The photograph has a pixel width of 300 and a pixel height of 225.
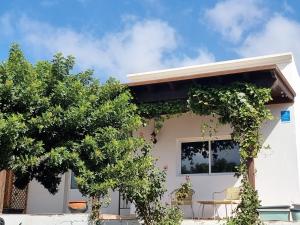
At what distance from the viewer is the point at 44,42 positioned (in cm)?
1578

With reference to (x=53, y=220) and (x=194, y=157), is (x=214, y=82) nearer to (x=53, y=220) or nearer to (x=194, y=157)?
(x=194, y=157)

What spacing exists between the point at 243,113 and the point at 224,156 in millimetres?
2804

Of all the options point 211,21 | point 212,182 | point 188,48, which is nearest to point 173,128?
point 212,182

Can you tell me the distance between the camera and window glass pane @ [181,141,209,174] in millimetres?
14570

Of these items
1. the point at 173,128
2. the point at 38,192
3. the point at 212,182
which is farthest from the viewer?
the point at 38,192

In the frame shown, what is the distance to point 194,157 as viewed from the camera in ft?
48.6

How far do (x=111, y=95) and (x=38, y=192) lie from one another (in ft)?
25.9

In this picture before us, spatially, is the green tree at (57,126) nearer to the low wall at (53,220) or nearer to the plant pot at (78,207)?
the low wall at (53,220)

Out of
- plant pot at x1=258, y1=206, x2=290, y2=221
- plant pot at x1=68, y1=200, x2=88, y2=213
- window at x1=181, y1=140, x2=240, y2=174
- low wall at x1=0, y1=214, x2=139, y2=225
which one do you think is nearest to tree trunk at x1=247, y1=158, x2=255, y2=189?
plant pot at x1=258, y1=206, x2=290, y2=221

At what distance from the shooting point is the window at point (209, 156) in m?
14.2

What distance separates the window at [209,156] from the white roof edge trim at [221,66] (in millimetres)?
2195

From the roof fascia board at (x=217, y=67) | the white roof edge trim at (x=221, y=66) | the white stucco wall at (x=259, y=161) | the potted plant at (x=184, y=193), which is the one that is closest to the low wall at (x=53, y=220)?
the potted plant at (x=184, y=193)

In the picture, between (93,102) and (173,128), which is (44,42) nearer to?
(173,128)

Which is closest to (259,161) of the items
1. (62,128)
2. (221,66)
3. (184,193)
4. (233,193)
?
(233,193)
